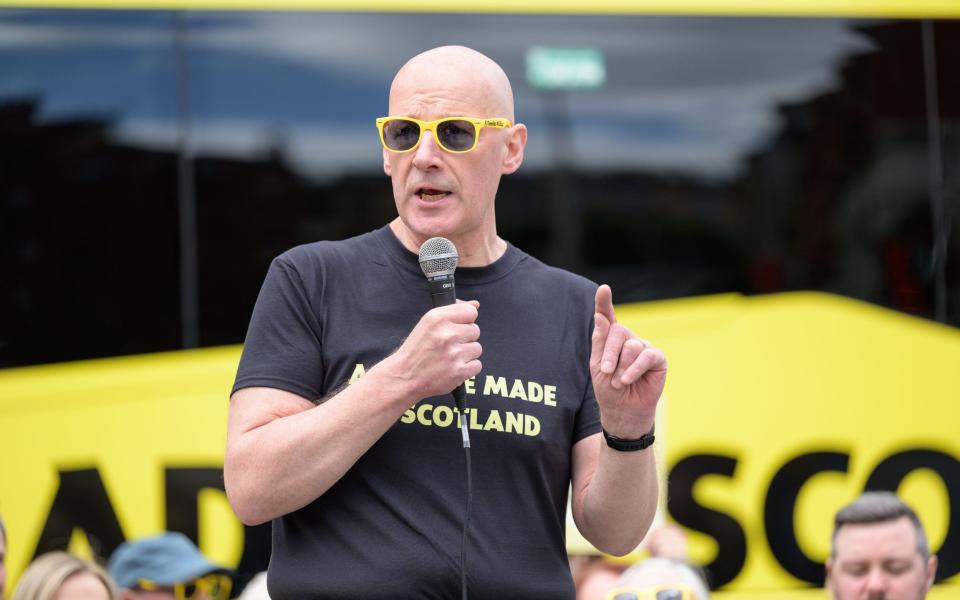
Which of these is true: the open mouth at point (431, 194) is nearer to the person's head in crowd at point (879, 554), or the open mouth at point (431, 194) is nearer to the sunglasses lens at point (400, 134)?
the sunglasses lens at point (400, 134)

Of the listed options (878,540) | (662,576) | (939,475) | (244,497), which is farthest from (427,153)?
(939,475)

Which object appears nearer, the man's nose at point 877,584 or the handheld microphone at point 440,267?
the handheld microphone at point 440,267

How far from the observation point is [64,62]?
201 inches

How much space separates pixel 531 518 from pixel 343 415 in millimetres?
406

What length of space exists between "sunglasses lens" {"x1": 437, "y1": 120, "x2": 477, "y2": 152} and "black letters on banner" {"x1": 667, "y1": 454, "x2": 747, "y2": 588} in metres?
3.00

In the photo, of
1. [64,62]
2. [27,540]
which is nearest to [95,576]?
[27,540]

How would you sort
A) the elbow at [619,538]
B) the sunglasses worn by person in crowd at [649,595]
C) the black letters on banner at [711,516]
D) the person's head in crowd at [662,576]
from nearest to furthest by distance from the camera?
the elbow at [619,538] < the sunglasses worn by person in crowd at [649,595] < the person's head in crowd at [662,576] < the black letters on banner at [711,516]

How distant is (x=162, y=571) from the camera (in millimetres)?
4621

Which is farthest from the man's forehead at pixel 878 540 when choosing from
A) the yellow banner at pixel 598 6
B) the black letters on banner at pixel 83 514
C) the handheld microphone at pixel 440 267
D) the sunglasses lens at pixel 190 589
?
the handheld microphone at pixel 440 267

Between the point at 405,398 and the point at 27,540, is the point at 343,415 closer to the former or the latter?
the point at 405,398

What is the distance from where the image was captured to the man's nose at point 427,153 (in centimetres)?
234

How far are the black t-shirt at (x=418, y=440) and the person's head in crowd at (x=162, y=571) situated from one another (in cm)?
246

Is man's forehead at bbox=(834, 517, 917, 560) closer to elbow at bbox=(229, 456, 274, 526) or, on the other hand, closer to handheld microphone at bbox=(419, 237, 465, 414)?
handheld microphone at bbox=(419, 237, 465, 414)

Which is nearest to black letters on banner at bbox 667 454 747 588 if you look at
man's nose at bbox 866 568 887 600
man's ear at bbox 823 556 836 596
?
man's ear at bbox 823 556 836 596
